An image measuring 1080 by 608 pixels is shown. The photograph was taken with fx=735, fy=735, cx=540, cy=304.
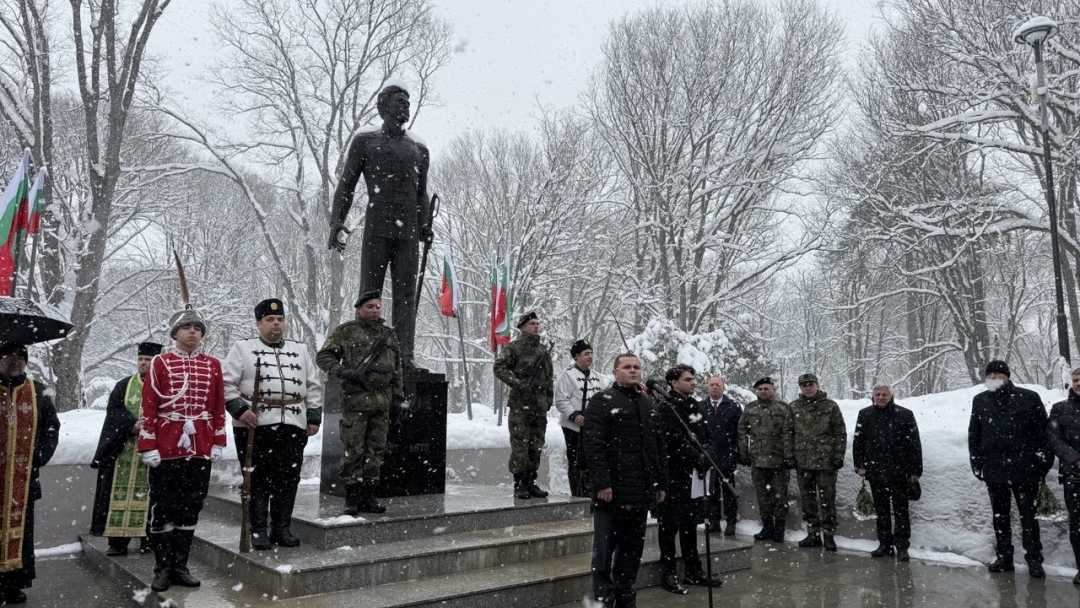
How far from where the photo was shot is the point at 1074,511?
6.27 meters

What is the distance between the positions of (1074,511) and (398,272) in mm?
6303

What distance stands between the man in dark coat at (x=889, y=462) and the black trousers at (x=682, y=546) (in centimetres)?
257

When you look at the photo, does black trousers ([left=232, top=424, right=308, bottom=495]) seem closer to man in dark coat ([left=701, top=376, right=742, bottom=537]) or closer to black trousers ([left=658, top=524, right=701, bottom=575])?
black trousers ([left=658, top=524, right=701, bottom=575])

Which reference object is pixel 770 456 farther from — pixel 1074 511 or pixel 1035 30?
pixel 1035 30

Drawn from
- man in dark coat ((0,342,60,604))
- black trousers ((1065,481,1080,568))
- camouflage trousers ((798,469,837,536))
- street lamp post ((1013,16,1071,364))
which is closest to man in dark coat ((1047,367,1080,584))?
black trousers ((1065,481,1080,568))

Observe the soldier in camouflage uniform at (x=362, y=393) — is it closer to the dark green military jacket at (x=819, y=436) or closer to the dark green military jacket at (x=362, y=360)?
the dark green military jacket at (x=362, y=360)

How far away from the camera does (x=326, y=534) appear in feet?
17.2

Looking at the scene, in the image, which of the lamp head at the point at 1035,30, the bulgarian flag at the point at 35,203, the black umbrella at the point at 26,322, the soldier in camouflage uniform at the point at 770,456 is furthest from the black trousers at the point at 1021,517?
the bulgarian flag at the point at 35,203

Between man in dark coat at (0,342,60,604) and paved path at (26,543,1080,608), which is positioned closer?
man in dark coat at (0,342,60,604)

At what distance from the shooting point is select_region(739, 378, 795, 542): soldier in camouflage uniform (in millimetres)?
8367

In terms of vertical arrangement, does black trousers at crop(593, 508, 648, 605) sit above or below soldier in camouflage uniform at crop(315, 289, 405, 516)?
below

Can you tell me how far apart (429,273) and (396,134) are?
1931 centimetres

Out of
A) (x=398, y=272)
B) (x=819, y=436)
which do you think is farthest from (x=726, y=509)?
(x=398, y=272)

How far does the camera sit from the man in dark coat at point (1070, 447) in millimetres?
6160
